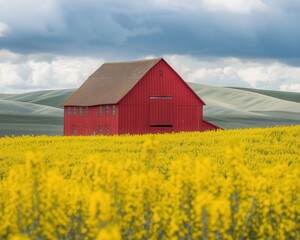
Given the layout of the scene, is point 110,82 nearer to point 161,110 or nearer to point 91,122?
point 91,122

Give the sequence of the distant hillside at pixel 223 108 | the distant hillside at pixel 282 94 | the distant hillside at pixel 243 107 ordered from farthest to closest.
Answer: the distant hillside at pixel 282 94 < the distant hillside at pixel 243 107 < the distant hillside at pixel 223 108

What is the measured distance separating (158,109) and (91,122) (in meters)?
5.74

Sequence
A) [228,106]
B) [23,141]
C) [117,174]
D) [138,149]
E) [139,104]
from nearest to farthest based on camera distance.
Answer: [117,174] < [138,149] < [23,141] < [139,104] < [228,106]

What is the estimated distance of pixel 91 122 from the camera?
2174 inches

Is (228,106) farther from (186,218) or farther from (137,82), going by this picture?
(186,218)

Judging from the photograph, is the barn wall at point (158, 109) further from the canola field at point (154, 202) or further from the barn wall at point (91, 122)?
the canola field at point (154, 202)

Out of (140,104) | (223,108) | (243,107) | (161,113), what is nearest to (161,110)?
(161,113)

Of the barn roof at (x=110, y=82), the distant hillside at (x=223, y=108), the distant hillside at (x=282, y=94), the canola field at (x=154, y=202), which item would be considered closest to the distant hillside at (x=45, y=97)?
the distant hillside at (x=223, y=108)

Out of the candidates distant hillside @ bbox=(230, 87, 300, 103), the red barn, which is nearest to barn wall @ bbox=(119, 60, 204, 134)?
the red barn

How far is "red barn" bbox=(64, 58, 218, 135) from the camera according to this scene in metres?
51.9

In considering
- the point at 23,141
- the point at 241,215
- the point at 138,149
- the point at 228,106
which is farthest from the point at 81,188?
the point at 228,106

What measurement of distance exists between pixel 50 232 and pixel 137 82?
40.4 meters

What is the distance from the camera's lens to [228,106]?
148375mm

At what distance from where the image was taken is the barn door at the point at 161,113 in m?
52.6
